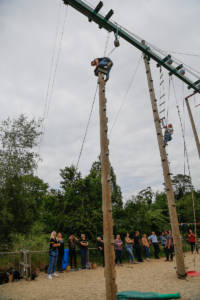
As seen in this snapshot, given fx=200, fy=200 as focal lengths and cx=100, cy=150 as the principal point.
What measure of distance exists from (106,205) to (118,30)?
257 inches

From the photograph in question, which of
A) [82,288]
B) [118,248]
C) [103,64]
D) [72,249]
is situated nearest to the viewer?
[103,64]

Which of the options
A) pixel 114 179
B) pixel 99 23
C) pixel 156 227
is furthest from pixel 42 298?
pixel 114 179

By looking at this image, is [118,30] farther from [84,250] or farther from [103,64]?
[84,250]

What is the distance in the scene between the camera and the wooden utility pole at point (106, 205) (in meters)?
3.98

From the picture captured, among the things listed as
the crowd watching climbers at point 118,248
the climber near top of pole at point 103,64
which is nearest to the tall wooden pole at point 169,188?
the climber near top of pole at point 103,64

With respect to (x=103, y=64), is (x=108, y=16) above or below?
above

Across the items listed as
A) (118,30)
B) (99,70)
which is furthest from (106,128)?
(118,30)

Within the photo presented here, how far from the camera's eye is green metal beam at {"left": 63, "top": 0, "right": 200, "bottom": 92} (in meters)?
6.36

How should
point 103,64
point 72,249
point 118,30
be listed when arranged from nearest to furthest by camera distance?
1. point 103,64
2. point 118,30
3. point 72,249

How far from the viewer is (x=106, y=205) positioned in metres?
4.38

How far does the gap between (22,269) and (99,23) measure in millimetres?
10019

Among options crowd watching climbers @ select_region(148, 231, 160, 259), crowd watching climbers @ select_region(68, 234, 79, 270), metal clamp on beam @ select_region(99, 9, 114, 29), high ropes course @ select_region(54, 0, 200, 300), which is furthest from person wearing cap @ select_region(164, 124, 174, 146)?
→ crowd watching climbers @ select_region(148, 231, 160, 259)

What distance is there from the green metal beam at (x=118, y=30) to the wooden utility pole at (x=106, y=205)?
261 centimetres

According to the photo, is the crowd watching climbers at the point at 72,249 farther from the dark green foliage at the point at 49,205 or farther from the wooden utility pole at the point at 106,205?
the wooden utility pole at the point at 106,205
